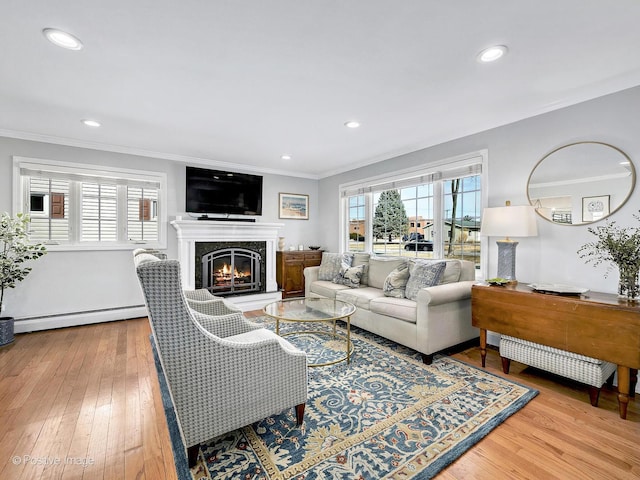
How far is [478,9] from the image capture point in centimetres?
159

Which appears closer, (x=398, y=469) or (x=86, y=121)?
(x=398, y=469)

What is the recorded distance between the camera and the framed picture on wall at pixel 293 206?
556cm

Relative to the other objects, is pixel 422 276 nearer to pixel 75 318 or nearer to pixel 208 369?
pixel 208 369

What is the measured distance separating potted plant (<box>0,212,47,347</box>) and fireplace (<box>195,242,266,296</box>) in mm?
1845

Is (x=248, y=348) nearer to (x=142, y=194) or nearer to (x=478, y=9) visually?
(x=478, y=9)

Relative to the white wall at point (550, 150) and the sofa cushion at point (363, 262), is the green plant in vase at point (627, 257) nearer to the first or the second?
the white wall at point (550, 150)

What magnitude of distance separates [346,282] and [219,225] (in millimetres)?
2167

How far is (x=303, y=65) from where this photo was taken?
212 cm

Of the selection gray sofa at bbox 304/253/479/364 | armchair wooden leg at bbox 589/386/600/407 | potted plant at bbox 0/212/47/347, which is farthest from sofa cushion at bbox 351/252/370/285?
potted plant at bbox 0/212/47/347

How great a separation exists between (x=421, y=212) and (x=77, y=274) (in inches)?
182

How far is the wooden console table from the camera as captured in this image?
191 cm

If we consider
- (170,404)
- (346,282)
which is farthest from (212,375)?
(346,282)

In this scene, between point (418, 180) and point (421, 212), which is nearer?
point (418, 180)

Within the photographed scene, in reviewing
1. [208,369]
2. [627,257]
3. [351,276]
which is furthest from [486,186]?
[208,369]
